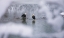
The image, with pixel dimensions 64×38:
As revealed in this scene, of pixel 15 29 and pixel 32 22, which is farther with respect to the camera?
pixel 32 22

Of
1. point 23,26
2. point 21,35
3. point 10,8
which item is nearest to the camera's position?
point 21,35

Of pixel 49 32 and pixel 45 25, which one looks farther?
pixel 45 25

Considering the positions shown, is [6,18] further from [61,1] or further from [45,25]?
[61,1]

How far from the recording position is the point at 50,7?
263cm

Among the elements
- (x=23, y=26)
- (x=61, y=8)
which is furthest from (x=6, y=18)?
(x=61, y=8)

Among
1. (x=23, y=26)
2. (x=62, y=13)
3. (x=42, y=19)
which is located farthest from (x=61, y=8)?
(x=23, y=26)

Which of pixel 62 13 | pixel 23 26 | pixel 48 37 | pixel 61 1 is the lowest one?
pixel 48 37

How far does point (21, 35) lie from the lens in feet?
7.15

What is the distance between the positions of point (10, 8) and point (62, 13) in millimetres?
1012

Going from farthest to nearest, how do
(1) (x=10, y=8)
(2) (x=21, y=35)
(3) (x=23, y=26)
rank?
(1) (x=10, y=8) < (3) (x=23, y=26) < (2) (x=21, y=35)

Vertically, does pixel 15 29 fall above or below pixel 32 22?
below

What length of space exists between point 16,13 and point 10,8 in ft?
0.49

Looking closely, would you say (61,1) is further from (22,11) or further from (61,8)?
(22,11)

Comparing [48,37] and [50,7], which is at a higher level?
[50,7]
